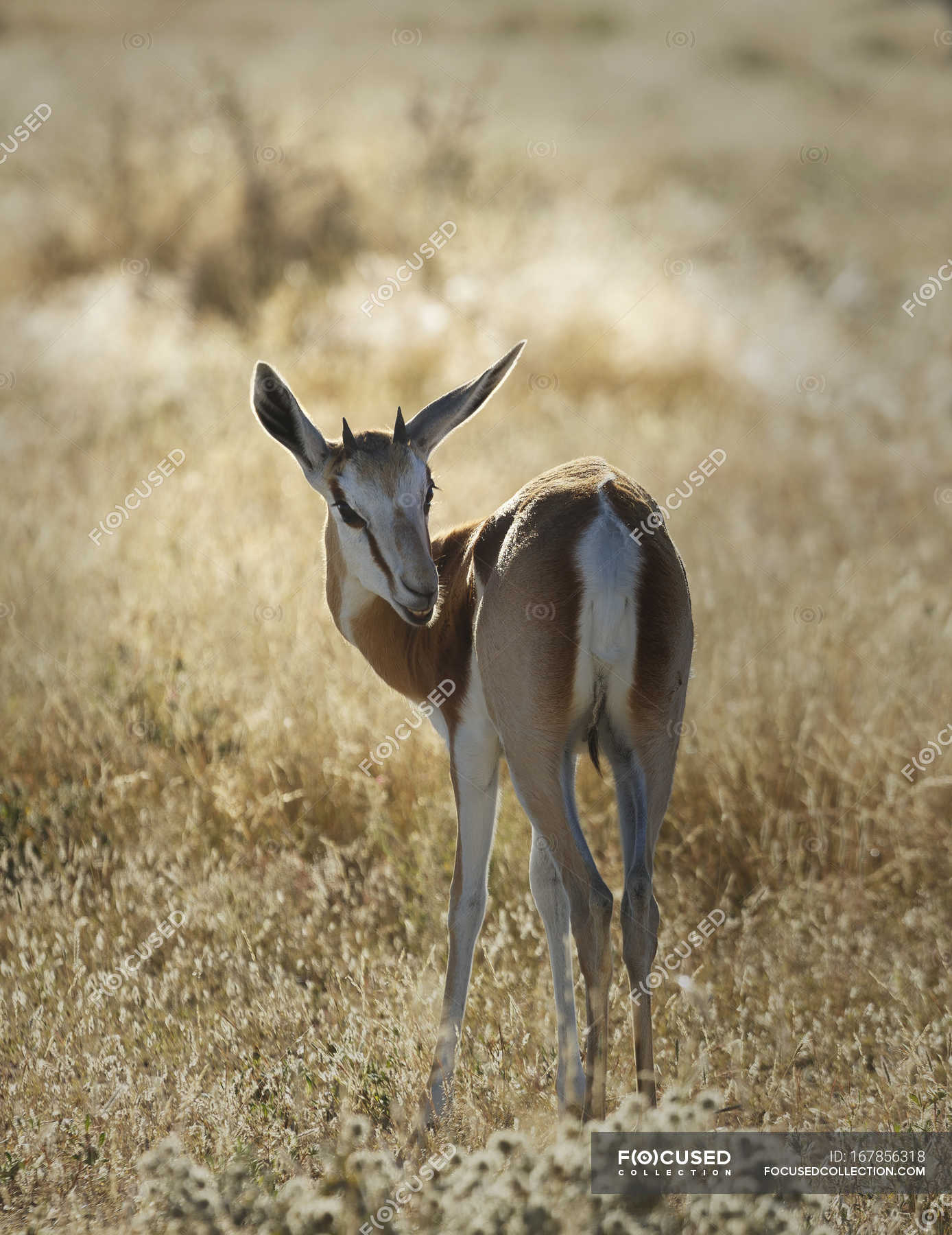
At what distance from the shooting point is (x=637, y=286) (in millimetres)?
13266

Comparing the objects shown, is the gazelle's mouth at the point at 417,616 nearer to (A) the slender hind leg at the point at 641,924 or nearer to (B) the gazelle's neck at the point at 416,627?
(B) the gazelle's neck at the point at 416,627

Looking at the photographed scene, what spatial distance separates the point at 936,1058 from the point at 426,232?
40.4 ft

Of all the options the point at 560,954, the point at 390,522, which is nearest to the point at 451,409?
the point at 390,522

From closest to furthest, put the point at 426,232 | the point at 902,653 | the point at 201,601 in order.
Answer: the point at 902,653 → the point at 201,601 → the point at 426,232

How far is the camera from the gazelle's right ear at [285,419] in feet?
13.0

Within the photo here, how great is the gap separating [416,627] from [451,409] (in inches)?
31.7

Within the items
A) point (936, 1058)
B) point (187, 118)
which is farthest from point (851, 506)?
point (187, 118)

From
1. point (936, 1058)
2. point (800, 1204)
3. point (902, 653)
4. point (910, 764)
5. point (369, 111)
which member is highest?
point (369, 111)

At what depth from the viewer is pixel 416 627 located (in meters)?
4.10

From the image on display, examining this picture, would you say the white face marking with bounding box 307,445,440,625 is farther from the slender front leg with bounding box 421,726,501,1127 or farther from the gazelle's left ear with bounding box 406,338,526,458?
the slender front leg with bounding box 421,726,501,1127

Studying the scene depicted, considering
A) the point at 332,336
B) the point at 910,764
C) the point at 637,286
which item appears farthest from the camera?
the point at 637,286

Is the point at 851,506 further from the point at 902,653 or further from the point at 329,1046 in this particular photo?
the point at 329,1046

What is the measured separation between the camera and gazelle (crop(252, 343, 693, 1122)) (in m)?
3.22

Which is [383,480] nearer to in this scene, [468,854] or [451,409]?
[451,409]
